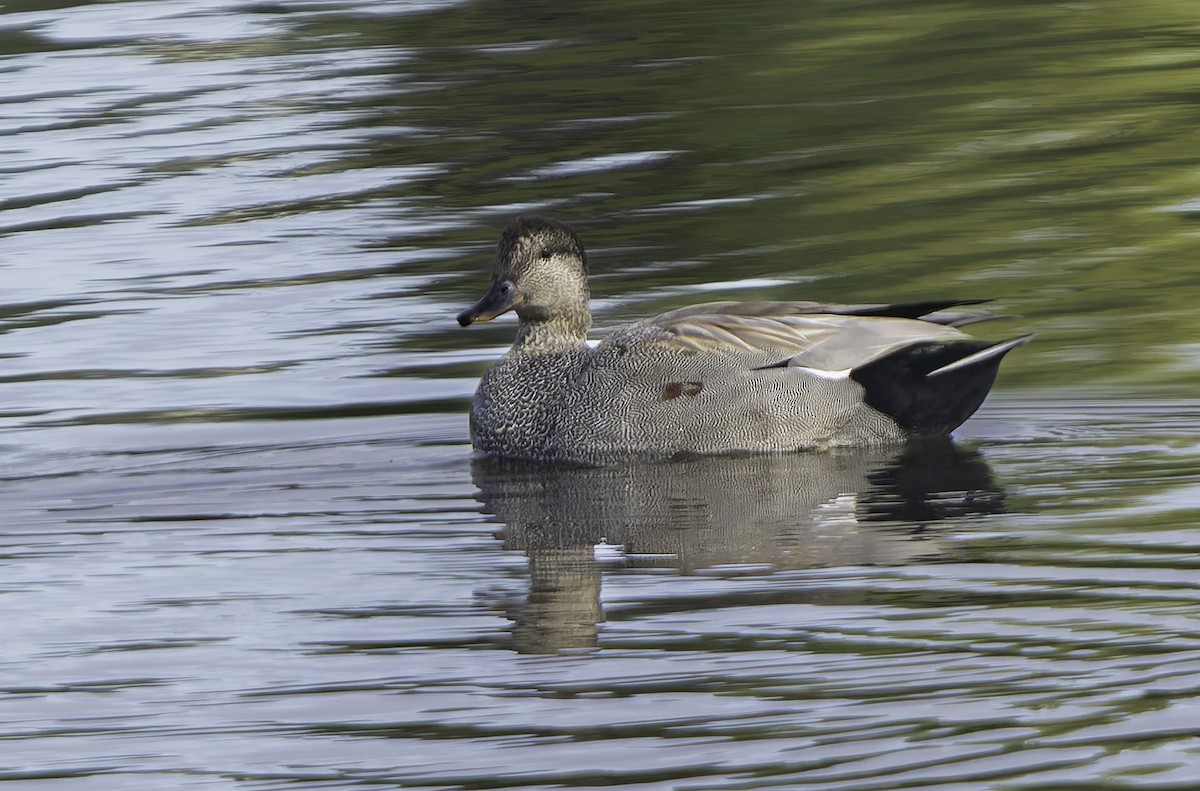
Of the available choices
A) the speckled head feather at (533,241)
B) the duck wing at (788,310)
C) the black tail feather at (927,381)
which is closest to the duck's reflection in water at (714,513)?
the black tail feather at (927,381)

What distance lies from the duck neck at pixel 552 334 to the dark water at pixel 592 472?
57 cm

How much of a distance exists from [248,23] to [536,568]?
16.9m

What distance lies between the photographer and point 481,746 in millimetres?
5461

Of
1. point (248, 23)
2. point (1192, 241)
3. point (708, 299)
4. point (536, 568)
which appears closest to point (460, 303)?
point (708, 299)

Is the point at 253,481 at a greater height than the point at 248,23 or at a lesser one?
lesser

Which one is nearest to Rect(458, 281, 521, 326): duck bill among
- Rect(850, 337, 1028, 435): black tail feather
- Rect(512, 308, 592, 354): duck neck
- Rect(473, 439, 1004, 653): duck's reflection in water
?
Rect(512, 308, 592, 354): duck neck

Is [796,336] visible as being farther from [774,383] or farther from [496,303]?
[496,303]

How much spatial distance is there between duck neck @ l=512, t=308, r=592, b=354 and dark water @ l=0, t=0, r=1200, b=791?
1.87ft

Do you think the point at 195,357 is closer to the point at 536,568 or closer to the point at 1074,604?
the point at 536,568

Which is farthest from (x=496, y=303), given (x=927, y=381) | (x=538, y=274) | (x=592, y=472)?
(x=927, y=381)

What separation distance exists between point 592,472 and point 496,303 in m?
1.09

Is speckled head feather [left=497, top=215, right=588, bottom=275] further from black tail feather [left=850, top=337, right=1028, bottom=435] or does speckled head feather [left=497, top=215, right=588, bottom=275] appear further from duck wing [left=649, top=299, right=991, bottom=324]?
black tail feather [left=850, top=337, right=1028, bottom=435]

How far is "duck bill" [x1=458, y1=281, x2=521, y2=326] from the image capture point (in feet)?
31.3

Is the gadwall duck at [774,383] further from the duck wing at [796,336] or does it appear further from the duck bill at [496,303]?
the duck bill at [496,303]
